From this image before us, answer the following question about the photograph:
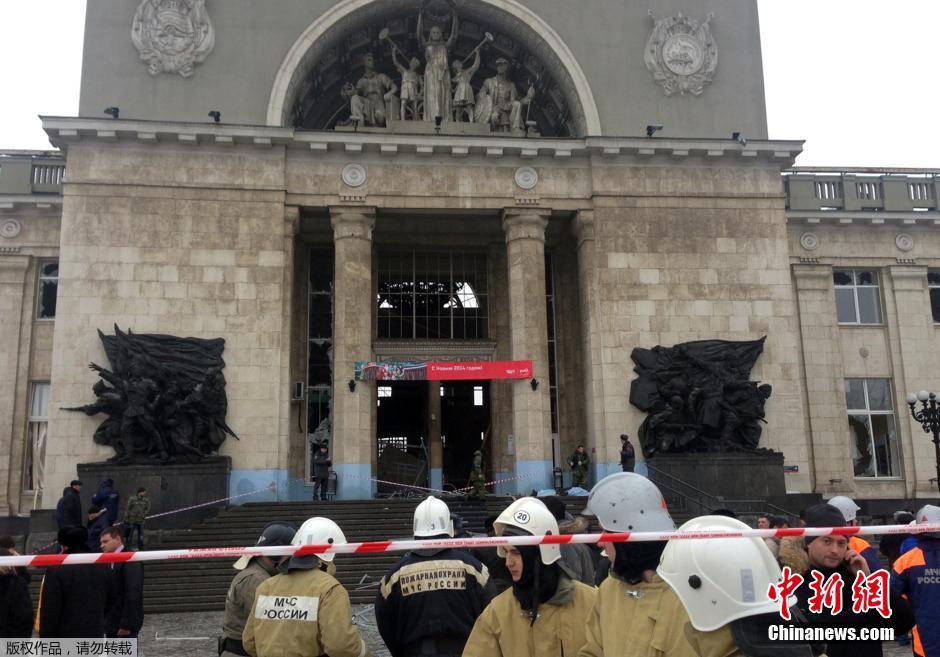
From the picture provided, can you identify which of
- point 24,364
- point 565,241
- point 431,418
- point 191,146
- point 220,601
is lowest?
point 220,601

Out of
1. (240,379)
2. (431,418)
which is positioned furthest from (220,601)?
(431,418)

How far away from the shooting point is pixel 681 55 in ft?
79.9

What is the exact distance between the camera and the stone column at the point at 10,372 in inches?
935

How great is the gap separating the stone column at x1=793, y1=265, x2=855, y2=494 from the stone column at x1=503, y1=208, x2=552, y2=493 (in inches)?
378

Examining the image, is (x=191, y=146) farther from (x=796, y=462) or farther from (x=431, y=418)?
(x=796, y=462)

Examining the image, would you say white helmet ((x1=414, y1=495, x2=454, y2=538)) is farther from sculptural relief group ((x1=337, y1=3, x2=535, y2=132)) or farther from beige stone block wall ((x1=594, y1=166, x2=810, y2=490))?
sculptural relief group ((x1=337, y1=3, x2=535, y2=132))

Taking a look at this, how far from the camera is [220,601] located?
14.9 metres

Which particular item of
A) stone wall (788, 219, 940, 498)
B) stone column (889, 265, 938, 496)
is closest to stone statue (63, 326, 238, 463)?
stone wall (788, 219, 940, 498)

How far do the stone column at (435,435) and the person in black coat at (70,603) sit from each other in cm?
1811

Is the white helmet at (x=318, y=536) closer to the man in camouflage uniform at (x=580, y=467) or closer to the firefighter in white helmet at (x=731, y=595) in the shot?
the firefighter in white helmet at (x=731, y=595)

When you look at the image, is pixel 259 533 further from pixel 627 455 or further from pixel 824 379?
pixel 824 379

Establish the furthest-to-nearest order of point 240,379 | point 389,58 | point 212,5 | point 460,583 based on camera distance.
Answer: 1. point 389,58
2. point 212,5
3. point 240,379
4. point 460,583

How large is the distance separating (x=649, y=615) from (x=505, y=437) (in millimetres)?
21555

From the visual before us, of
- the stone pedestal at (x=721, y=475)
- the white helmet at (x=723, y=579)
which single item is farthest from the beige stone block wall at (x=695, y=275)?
the white helmet at (x=723, y=579)
